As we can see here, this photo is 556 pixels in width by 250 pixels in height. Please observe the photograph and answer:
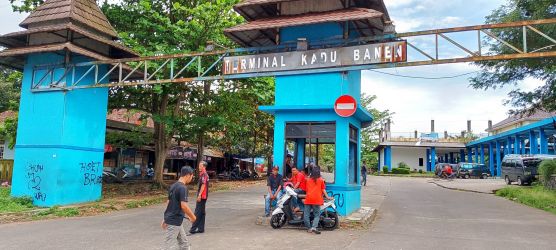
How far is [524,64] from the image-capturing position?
67.5ft

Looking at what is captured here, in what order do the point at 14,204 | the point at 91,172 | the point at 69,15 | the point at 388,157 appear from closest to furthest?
the point at 14,204 → the point at 69,15 → the point at 91,172 → the point at 388,157

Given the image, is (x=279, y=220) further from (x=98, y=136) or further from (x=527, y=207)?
(x=527, y=207)

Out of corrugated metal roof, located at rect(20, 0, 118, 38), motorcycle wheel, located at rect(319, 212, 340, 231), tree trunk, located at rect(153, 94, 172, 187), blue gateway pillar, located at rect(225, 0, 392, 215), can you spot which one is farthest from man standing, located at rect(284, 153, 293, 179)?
tree trunk, located at rect(153, 94, 172, 187)

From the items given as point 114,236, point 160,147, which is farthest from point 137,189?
point 114,236

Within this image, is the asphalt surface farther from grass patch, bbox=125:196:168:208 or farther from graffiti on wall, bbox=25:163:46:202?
graffiti on wall, bbox=25:163:46:202

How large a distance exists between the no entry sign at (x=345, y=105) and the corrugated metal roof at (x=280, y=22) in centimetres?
214

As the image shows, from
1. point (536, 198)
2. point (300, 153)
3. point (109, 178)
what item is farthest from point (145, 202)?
point (536, 198)

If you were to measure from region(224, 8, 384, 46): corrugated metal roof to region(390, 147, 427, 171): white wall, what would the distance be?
44453mm

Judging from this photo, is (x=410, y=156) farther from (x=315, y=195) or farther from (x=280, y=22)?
(x=315, y=195)

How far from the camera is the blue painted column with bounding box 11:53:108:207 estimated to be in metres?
15.1

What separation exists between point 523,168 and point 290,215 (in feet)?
71.0

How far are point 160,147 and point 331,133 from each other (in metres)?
13.1

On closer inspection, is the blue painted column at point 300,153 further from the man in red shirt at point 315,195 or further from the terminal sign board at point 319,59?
the man in red shirt at point 315,195

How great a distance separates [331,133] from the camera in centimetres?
1223
